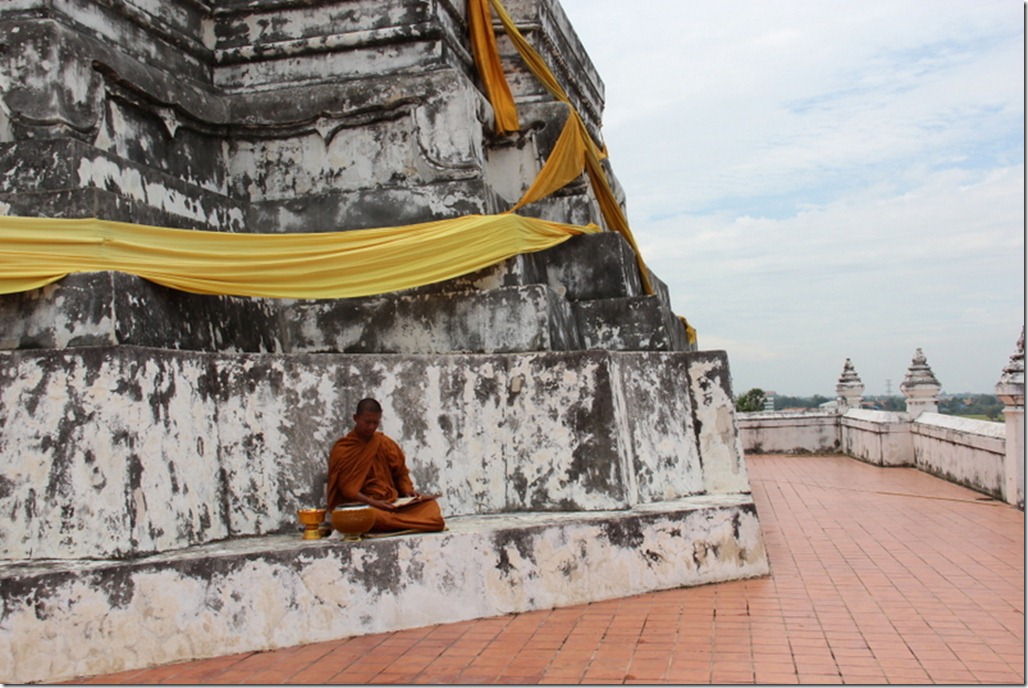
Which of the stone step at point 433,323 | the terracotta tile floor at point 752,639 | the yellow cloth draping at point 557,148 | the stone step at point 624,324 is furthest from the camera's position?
the yellow cloth draping at point 557,148

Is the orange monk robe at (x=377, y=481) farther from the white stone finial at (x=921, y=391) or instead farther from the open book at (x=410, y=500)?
the white stone finial at (x=921, y=391)

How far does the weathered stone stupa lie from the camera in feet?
17.0

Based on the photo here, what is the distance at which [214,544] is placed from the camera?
5652mm

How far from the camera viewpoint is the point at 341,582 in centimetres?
545

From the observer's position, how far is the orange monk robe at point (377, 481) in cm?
579

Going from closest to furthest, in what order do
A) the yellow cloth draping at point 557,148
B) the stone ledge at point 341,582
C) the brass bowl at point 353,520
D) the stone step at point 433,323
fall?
the stone ledge at point 341,582 < the brass bowl at point 353,520 < the stone step at point 433,323 < the yellow cloth draping at point 557,148

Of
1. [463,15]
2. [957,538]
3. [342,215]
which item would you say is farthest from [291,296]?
[957,538]

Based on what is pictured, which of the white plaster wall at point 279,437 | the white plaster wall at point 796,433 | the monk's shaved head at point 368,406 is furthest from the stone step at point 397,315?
the white plaster wall at point 796,433

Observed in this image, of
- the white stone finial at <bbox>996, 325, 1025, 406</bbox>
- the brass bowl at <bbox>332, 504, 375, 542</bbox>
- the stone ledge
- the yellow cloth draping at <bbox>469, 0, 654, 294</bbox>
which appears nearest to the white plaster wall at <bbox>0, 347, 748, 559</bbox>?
the stone ledge

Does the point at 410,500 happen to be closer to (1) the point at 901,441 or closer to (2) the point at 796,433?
(1) the point at 901,441

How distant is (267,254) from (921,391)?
10859mm

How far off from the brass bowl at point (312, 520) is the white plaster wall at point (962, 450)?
7.67m

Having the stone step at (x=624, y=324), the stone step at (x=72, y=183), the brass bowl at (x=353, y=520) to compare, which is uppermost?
the stone step at (x=72, y=183)

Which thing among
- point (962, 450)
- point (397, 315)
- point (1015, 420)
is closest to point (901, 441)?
point (962, 450)
